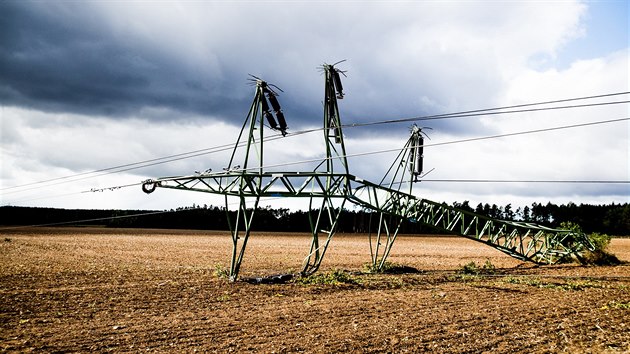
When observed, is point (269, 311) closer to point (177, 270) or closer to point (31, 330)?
point (31, 330)

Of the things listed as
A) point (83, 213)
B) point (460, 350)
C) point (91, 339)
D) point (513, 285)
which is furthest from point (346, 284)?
point (83, 213)

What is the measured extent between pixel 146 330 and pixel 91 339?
1.24m

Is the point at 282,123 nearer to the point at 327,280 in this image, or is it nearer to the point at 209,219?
the point at 327,280

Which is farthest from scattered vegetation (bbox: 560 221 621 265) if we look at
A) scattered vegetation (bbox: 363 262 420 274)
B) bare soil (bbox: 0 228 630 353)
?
scattered vegetation (bbox: 363 262 420 274)

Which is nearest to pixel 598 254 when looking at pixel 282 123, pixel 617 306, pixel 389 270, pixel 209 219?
pixel 389 270

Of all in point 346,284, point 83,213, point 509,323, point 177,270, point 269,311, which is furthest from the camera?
point 83,213

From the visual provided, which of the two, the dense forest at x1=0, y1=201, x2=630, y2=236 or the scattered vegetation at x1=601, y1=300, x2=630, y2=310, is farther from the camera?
the dense forest at x1=0, y1=201, x2=630, y2=236

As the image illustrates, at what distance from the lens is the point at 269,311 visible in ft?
42.7

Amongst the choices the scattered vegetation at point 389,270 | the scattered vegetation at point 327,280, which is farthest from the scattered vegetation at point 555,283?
the scattered vegetation at point 327,280

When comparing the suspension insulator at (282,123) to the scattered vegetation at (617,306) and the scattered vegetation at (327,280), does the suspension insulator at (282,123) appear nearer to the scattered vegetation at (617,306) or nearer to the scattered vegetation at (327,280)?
the scattered vegetation at (327,280)

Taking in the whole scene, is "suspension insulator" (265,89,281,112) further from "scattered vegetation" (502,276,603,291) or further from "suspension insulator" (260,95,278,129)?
"scattered vegetation" (502,276,603,291)

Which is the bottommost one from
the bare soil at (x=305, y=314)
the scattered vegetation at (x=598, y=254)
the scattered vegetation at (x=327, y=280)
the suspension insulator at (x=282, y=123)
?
the bare soil at (x=305, y=314)

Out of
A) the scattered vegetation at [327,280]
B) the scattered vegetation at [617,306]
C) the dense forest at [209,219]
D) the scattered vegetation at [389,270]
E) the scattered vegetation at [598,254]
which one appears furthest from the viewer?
the dense forest at [209,219]

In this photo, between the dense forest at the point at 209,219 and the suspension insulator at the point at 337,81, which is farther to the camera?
the dense forest at the point at 209,219
